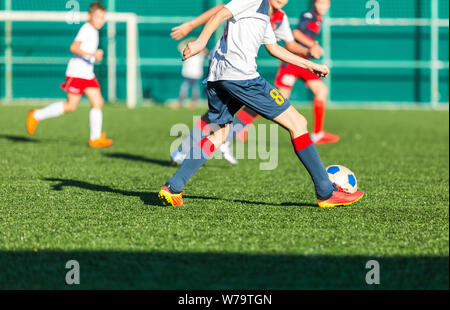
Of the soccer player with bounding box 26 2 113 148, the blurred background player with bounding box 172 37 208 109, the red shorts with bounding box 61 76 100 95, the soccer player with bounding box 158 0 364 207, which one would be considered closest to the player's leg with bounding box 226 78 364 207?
the soccer player with bounding box 158 0 364 207

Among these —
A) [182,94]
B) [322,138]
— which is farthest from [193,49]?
[182,94]

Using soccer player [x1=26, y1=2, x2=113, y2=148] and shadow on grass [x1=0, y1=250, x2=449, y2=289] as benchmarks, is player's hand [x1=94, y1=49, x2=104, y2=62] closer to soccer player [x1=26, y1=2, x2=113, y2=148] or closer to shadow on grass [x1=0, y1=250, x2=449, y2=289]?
soccer player [x1=26, y1=2, x2=113, y2=148]

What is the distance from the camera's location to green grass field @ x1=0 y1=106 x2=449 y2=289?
10.8ft

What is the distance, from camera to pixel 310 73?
380 inches

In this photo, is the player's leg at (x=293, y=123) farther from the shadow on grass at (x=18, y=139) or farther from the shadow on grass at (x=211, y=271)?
the shadow on grass at (x=18, y=139)

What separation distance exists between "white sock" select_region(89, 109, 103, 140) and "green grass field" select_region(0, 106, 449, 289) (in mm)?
411

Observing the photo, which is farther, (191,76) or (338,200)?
(191,76)

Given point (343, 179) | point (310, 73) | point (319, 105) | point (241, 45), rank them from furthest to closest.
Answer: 1. point (319, 105)
2. point (310, 73)
3. point (343, 179)
4. point (241, 45)

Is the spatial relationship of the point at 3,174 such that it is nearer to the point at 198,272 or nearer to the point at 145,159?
the point at 145,159

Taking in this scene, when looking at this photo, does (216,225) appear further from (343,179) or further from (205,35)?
(343,179)

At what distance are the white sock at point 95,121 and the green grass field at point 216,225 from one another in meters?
0.41

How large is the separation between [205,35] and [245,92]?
563 millimetres

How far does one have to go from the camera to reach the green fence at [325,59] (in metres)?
21.3
